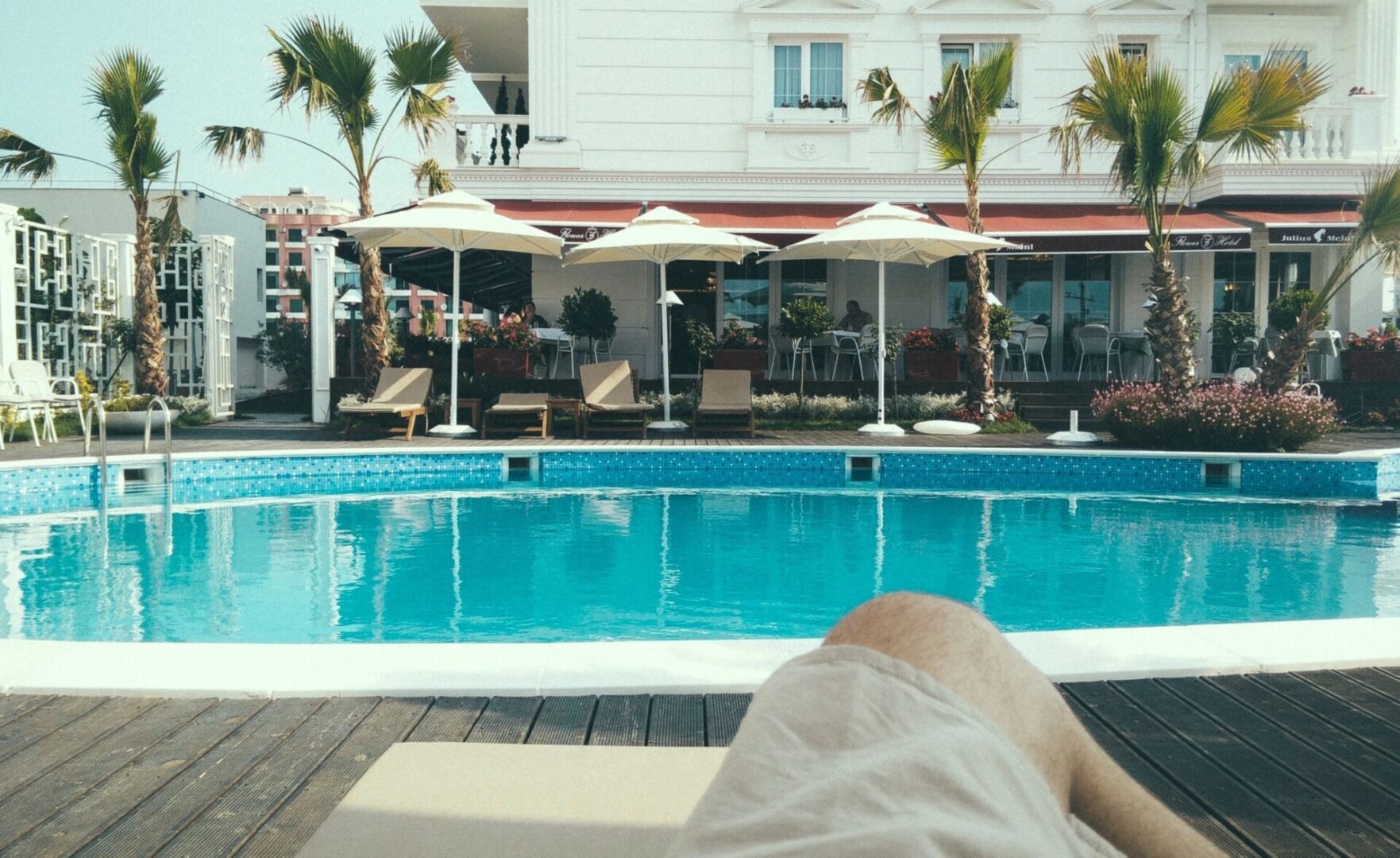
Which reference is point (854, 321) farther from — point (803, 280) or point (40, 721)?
point (40, 721)

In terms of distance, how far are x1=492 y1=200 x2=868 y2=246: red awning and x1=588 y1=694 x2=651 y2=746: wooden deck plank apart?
39.6 ft

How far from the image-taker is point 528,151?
1688 centimetres

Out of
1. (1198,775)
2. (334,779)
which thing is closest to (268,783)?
(334,779)

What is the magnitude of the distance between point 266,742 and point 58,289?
16.3m

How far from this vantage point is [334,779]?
8.27 ft

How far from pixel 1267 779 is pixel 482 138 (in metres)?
16.4

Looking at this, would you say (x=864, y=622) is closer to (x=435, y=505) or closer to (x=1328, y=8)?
(x=435, y=505)

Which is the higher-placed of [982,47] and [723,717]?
[982,47]

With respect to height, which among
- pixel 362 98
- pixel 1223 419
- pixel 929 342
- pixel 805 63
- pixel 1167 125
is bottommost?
pixel 1223 419

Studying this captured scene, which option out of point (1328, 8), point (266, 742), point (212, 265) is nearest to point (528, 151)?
point (212, 265)

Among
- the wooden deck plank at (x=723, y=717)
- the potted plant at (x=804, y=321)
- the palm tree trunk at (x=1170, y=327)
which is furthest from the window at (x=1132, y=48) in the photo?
the wooden deck plank at (x=723, y=717)

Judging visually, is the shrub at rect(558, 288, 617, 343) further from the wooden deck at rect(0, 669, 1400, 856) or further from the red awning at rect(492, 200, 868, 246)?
the wooden deck at rect(0, 669, 1400, 856)

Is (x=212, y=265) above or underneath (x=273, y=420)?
above

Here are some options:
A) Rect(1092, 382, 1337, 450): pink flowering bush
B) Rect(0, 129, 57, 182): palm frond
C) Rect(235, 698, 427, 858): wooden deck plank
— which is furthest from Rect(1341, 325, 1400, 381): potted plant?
Rect(0, 129, 57, 182): palm frond
